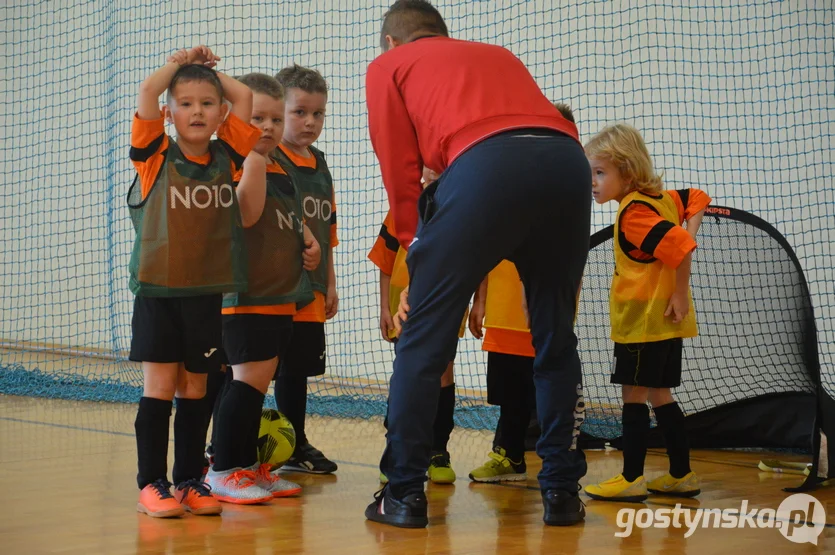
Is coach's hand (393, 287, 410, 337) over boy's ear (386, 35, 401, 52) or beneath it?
beneath

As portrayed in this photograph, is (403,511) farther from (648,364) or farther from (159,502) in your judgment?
(648,364)

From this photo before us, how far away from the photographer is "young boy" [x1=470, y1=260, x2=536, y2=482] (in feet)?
9.89

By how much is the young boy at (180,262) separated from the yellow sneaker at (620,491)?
1.03m

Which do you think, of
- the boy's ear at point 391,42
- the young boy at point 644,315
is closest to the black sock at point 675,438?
the young boy at point 644,315

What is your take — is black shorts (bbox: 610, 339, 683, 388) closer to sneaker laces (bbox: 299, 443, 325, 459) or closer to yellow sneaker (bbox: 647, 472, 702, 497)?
yellow sneaker (bbox: 647, 472, 702, 497)

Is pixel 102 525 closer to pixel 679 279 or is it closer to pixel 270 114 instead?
pixel 270 114

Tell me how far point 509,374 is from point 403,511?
0.86m

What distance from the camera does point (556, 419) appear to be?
93.9 inches

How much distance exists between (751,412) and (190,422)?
2116 millimetres

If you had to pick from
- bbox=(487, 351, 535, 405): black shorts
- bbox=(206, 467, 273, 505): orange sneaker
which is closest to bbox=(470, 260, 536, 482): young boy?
bbox=(487, 351, 535, 405): black shorts

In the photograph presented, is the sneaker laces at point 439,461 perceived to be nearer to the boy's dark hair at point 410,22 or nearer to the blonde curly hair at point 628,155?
the blonde curly hair at point 628,155

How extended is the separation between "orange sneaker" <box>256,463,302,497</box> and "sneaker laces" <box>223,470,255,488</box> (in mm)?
65

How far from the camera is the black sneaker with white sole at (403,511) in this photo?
2285 millimetres

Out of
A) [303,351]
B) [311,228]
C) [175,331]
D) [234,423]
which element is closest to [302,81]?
[311,228]
